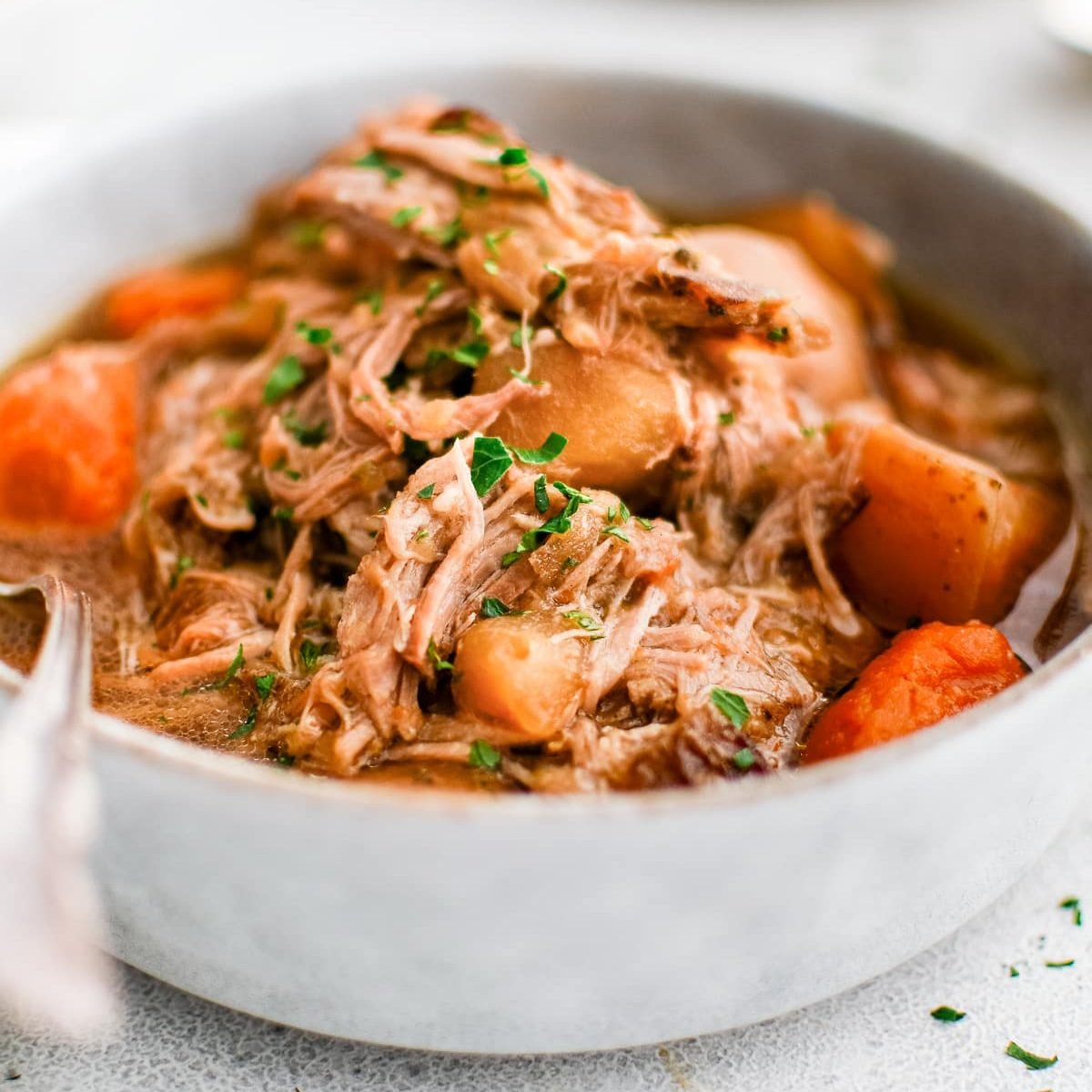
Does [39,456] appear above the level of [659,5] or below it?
below

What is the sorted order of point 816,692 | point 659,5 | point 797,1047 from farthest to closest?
1. point 659,5
2. point 816,692
3. point 797,1047

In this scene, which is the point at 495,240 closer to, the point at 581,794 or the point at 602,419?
the point at 602,419

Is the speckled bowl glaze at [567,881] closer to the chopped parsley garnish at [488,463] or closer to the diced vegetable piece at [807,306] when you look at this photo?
the chopped parsley garnish at [488,463]

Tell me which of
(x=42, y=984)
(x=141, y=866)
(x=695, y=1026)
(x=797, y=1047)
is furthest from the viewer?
(x=797, y=1047)

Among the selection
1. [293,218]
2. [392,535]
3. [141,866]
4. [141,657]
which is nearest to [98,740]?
[141,866]

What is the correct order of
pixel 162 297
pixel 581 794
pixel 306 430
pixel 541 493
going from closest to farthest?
1. pixel 581 794
2. pixel 541 493
3. pixel 306 430
4. pixel 162 297

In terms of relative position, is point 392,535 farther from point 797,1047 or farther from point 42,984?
point 797,1047

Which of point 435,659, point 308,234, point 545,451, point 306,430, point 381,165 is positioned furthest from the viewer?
point 308,234

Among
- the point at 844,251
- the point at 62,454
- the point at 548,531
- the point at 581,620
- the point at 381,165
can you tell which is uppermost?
the point at 381,165

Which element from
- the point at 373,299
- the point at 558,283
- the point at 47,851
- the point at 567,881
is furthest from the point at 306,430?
the point at 567,881
